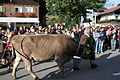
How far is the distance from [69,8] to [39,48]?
26.5 m

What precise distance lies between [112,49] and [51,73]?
7.11 metres

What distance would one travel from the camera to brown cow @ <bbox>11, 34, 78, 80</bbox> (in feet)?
21.0

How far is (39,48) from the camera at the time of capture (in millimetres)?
6465

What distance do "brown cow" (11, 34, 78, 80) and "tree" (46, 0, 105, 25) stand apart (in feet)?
81.2

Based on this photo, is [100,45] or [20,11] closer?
[100,45]

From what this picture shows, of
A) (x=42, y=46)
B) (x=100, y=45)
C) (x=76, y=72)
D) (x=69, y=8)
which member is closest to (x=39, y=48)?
(x=42, y=46)

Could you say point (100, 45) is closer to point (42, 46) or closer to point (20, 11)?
point (42, 46)

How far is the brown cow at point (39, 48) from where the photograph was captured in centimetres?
641

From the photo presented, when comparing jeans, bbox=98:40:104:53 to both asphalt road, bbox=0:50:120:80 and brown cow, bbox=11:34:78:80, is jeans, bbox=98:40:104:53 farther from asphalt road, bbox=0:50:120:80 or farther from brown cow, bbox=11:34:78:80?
brown cow, bbox=11:34:78:80

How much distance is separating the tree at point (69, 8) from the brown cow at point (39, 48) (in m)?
24.7

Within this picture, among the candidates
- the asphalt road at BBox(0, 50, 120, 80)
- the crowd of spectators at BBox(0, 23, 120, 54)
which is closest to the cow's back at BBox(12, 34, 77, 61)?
the asphalt road at BBox(0, 50, 120, 80)

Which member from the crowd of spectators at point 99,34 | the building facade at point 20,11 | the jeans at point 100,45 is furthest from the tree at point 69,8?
the jeans at point 100,45

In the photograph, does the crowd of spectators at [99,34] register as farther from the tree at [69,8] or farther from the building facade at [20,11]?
the building facade at [20,11]

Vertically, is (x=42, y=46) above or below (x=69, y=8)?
below
